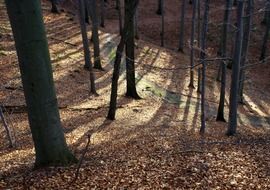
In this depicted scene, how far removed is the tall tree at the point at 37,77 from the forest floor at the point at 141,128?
0.57m

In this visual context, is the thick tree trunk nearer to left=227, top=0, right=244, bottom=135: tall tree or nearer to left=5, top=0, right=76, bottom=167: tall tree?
left=227, top=0, right=244, bottom=135: tall tree

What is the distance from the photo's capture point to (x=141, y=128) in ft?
46.8

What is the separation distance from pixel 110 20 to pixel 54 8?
25.9 feet

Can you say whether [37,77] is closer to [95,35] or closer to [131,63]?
[131,63]

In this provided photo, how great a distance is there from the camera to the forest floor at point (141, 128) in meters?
7.15

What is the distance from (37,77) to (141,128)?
8.57 metres

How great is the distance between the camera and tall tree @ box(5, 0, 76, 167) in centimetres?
577

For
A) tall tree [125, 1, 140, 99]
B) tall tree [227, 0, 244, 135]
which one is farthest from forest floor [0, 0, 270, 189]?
tall tree [227, 0, 244, 135]

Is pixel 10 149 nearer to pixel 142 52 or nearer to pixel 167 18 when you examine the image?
pixel 142 52

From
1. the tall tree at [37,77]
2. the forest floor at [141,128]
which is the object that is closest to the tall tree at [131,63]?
the forest floor at [141,128]

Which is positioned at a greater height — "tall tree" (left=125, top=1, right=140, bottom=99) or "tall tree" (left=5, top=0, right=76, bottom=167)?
"tall tree" (left=5, top=0, right=76, bottom=167)

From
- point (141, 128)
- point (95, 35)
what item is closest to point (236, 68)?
point (141, 128)

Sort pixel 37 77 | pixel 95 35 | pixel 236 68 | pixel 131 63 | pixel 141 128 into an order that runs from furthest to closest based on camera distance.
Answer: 1. pixel 95 35
2. pixel 131 63
3. pixel 141 128
4. pixel 236 68
5. pixel 37 77

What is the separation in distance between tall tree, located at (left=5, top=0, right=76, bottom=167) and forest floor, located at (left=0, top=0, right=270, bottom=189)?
57 cm
